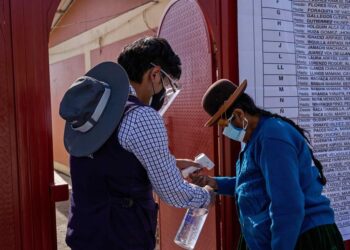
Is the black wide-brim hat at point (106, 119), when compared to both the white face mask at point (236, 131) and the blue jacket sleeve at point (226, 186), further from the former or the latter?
the blue jacket sleeve at point (226, 186)

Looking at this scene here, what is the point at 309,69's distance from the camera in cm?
252

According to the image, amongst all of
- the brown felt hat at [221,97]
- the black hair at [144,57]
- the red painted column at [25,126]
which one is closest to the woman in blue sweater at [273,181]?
the brown felt hat at [221,97]

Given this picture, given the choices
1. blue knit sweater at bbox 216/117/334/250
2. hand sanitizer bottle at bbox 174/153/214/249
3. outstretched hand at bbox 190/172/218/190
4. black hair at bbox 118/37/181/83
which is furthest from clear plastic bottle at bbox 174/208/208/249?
black hair at bbox 118/37/181/83

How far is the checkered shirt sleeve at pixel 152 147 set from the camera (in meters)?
1.50

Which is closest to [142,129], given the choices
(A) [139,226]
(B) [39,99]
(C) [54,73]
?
(A) [139,226]

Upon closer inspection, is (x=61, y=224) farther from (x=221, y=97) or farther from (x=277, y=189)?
Answer: (x=277, y=189)

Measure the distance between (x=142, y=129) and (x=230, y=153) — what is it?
1.02m

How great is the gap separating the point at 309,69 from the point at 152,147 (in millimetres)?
1400

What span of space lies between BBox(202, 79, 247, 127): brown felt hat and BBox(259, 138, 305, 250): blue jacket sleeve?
0.91 feet

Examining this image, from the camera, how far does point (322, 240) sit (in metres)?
1.76

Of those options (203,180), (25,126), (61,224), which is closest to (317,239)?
(203,180)

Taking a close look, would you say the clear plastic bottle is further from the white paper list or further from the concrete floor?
the concrete floor

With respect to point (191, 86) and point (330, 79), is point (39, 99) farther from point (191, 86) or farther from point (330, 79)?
point (330, 79)

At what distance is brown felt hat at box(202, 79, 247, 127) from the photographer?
5.96 ft
